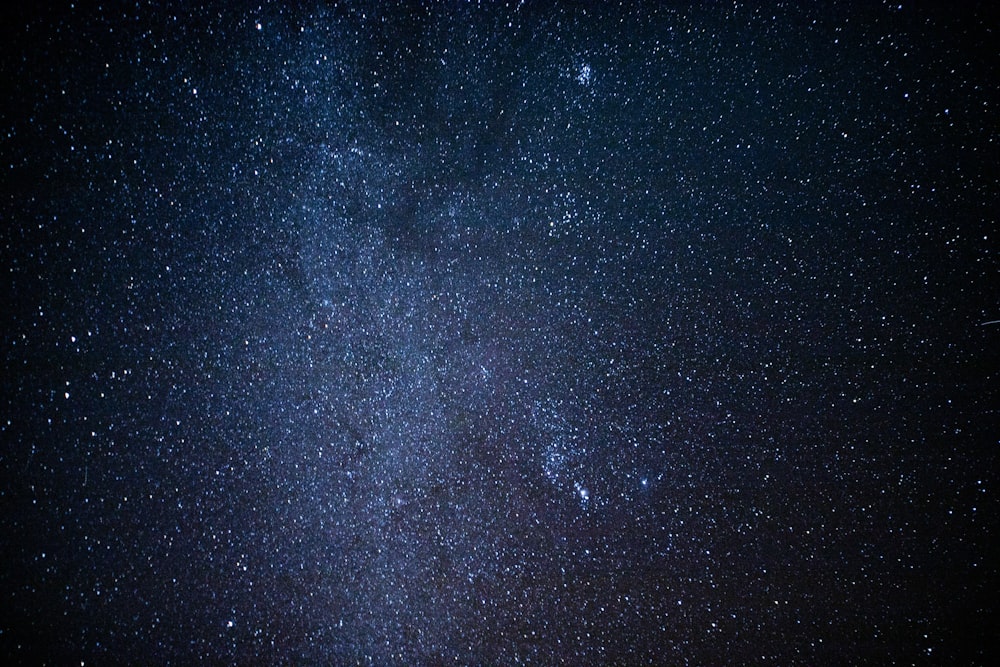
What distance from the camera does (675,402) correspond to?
51cm

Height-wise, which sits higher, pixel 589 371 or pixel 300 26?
pixel 300 26

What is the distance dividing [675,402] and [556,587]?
234 mm

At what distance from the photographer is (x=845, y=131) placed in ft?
1.54

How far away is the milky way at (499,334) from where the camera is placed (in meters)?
0.48

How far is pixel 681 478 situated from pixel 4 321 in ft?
2.46

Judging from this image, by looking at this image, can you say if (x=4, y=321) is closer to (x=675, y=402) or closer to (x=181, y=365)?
(x=181, y=365)

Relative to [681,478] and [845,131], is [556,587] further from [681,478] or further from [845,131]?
[845,131]

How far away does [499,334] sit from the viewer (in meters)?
0.51

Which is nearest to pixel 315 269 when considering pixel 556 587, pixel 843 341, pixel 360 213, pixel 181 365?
pixel 360 213

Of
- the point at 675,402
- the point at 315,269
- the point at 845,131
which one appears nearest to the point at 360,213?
the point at 315,269

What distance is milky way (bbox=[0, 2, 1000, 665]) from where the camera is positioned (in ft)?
1.57

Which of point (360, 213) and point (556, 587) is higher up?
point (360, 213)

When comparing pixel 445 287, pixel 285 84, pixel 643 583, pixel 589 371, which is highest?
pixel 285 84

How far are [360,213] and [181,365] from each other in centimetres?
26
